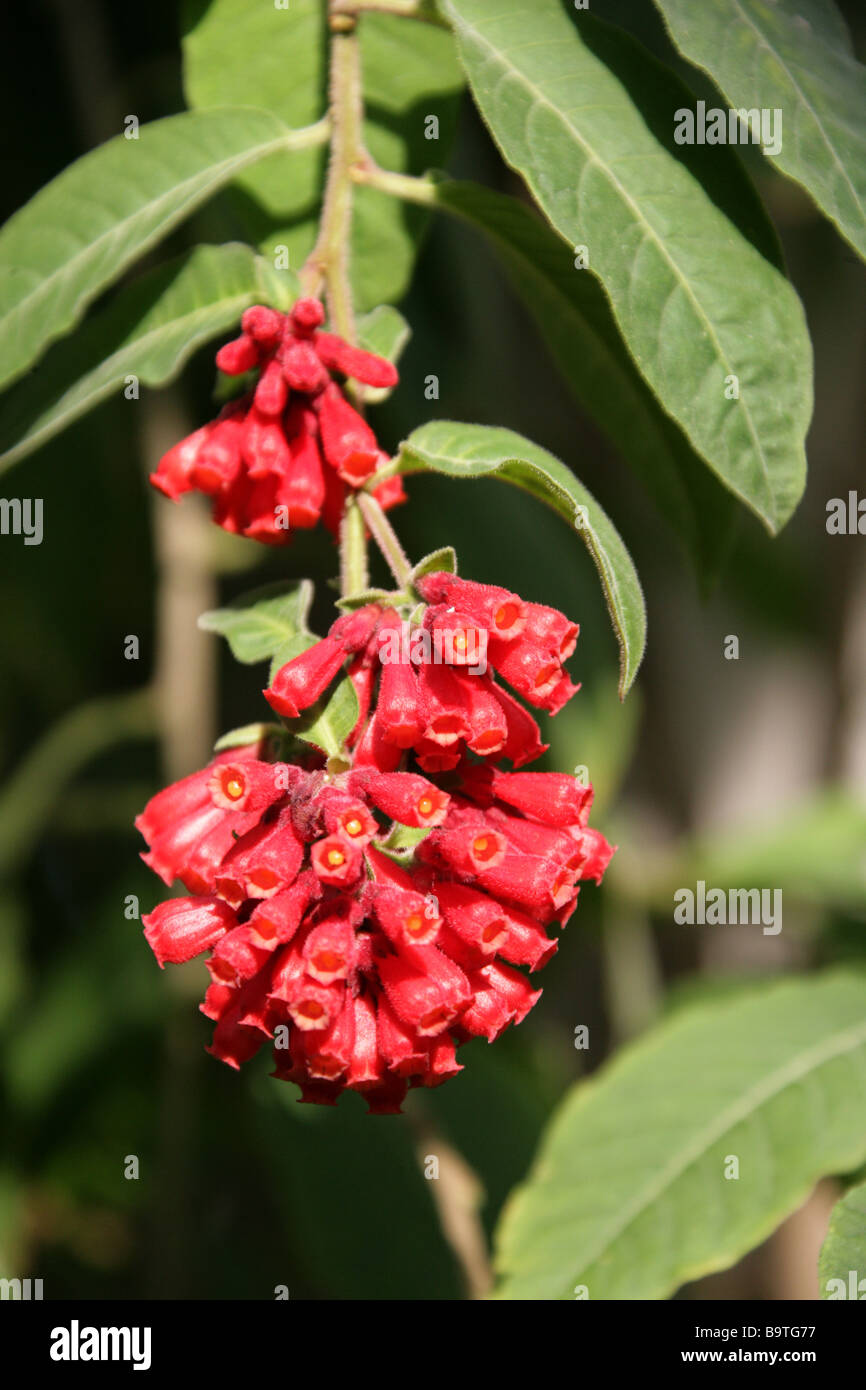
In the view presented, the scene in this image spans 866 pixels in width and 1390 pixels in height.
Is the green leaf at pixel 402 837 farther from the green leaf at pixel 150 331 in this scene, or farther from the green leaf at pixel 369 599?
the green leaf at pixel 150 331

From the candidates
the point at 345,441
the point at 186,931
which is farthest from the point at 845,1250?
the point at 345,441

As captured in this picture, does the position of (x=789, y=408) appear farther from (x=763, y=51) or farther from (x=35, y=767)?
(x=35, y=767)

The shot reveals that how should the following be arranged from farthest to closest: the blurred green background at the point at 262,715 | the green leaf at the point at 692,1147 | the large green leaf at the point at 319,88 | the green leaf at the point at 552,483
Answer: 1. the blurred green background at the point at 262,715
2. the green leaf at the point at 692,1147
3. the large green leaf at the point at 319,88
4. the green leaf at the point at 552,483

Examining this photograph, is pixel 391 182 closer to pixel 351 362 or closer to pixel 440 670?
pixel 351 362

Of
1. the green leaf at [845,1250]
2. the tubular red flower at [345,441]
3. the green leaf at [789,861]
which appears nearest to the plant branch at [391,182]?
the tubular red flower at [345,441]

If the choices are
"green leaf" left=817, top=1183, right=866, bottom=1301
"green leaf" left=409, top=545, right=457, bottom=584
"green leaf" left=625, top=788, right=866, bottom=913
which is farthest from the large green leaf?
"green leaf" left=625, top=788, right=866, bottom=913

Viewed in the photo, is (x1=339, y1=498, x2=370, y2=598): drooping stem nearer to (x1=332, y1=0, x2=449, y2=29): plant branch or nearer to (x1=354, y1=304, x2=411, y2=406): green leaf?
(x1=354, y1=304, x2=411, y2=406): green leaf
